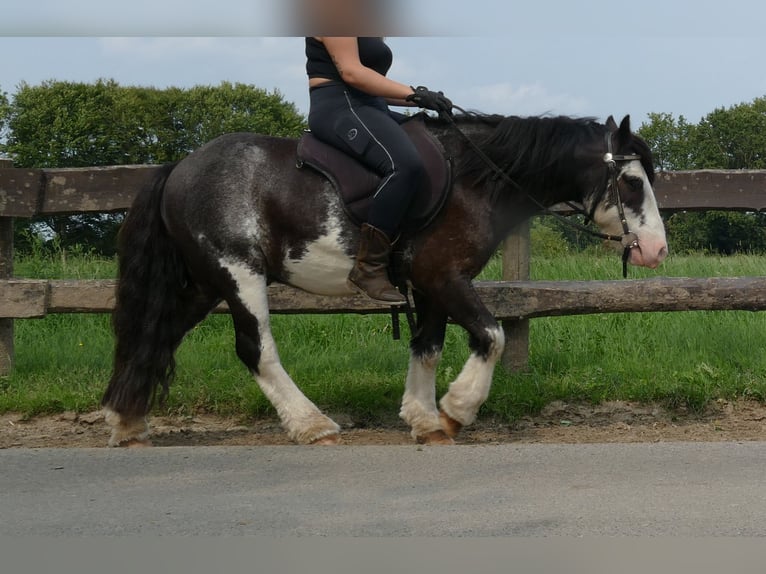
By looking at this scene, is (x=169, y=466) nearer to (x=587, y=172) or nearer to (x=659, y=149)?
(x=587, y=172)

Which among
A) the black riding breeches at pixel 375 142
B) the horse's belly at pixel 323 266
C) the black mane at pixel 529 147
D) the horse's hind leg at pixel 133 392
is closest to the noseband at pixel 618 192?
the black mane at pixel 529 147

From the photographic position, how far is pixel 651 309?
22.1 feet

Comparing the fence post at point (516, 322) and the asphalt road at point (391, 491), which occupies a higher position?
the fence post at point (516, 322)

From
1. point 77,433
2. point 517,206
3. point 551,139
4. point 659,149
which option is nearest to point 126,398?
point 77,433

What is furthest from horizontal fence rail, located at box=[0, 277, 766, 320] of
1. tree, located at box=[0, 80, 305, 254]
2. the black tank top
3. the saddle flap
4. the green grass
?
tree, located at box=[0, 80, 305, 254]

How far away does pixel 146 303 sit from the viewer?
5.78 meters

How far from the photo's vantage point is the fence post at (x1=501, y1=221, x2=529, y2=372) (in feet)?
23.0

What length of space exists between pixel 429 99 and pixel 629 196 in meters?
1.28

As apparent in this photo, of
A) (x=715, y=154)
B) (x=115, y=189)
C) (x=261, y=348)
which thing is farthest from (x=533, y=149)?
(x=715, y=154)

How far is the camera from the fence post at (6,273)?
279 inches

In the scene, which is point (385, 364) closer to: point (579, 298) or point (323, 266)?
point (579, 298)

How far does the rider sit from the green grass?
4.44 feet

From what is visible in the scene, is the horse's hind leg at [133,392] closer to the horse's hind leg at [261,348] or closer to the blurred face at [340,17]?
the horse's hind leg at [261,348]

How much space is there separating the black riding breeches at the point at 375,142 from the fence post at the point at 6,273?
9.43 ft
